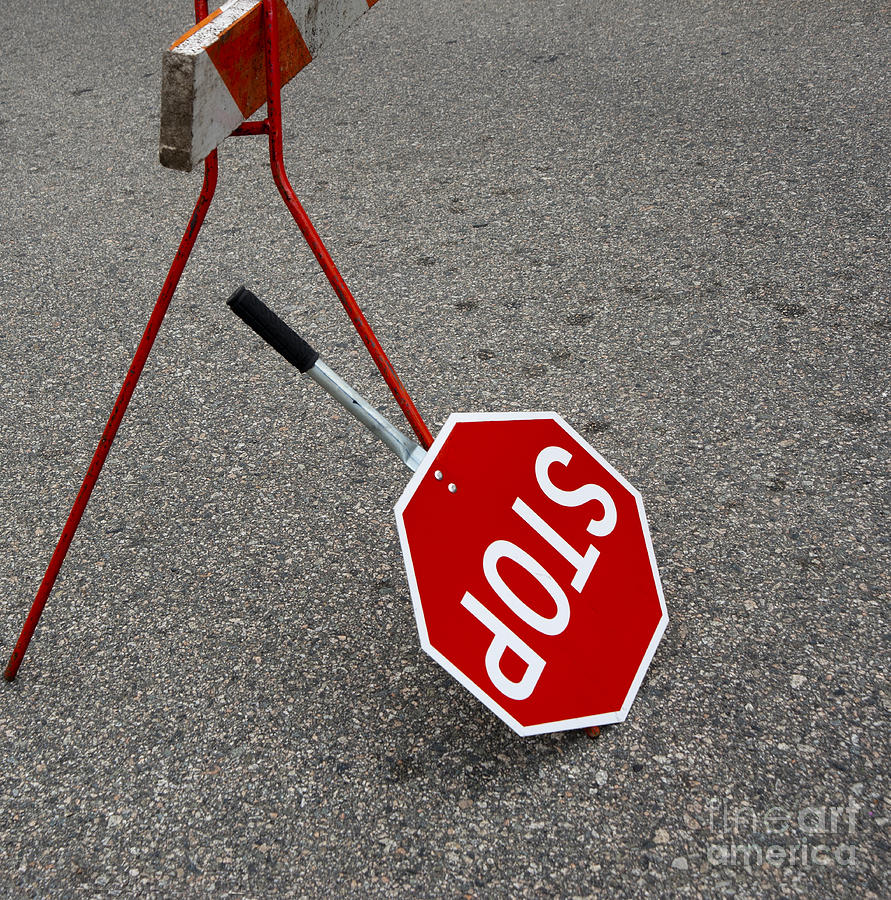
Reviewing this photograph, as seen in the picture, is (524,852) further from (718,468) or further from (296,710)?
Result: (718,468)

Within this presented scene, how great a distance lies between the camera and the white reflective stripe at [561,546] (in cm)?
203

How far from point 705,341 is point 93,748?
2.18 meters

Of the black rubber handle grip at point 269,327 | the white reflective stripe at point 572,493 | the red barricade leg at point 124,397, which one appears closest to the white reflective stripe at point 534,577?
the white reflective stripe at point 572,493

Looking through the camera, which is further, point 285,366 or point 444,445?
point 285,366

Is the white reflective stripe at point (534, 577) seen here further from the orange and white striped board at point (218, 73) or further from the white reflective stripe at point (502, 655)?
the orange and white striped board at point (218, 73)

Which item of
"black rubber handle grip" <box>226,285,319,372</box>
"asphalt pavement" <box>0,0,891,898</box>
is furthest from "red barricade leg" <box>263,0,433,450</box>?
"asphalt pavement" <box>0,0,891,898</box>

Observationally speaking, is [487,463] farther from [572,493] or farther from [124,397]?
[124,397]

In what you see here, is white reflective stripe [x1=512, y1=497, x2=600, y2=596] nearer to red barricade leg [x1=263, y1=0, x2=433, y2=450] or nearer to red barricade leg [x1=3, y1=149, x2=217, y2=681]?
red barricade leg [x1=263, y1=0, x2=433, y2=450]

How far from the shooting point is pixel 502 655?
6.30 feet

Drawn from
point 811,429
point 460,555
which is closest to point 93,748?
point 460,555

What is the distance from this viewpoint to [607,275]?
3617 millimetres

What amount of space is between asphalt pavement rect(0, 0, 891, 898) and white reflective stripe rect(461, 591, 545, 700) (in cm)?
19

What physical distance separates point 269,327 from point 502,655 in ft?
2.51

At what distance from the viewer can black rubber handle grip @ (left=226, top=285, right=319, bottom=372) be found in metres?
1.82
